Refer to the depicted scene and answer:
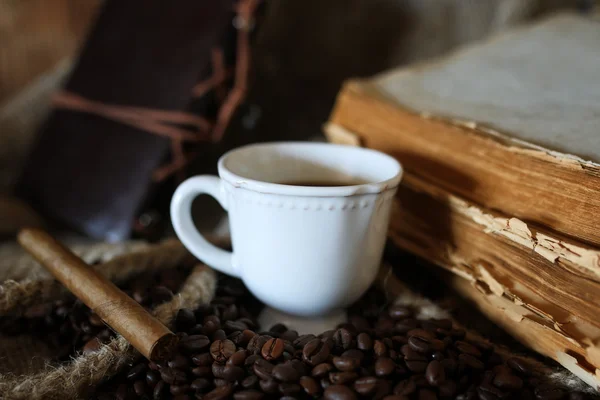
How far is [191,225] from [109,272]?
0.39 ft

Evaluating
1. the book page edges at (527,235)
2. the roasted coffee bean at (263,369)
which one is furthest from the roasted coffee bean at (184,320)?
the book page edges at (527,235)

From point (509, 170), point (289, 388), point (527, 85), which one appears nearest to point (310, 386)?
point (289, 388)

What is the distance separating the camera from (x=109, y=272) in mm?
660

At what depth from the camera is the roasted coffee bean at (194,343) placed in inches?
20.6

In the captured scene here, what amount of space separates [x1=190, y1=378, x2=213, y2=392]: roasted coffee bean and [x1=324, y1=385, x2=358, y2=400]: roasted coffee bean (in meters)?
0.11

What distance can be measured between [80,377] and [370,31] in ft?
2.94

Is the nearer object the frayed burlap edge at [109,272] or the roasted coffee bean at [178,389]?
the roasted coffee bean at [178,389]

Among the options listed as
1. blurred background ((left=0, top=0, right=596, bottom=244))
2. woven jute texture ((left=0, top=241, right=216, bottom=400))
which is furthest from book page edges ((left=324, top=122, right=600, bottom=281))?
blurred background ((left=0, top=0, right=596, bottom=244))

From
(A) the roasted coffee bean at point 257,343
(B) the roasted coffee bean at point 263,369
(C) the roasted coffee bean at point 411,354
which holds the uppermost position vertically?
(C) the roasted coffee bean at point 411,354

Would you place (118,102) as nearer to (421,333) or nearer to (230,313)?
(230,313)

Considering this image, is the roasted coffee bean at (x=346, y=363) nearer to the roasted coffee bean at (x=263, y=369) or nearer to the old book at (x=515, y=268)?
the roasted coffee bean at (x=263, y=369)

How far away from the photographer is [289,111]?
116 centimetres

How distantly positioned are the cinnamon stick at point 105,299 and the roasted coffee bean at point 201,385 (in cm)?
4

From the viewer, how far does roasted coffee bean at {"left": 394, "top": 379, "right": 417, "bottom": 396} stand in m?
0.47
